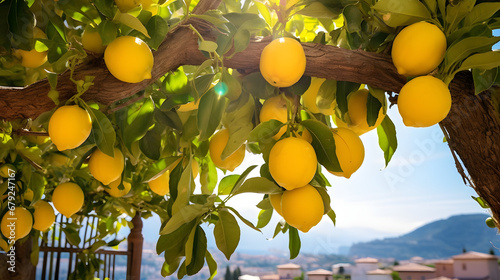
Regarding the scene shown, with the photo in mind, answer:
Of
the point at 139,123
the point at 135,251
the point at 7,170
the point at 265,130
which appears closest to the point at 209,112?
the point at 265,130

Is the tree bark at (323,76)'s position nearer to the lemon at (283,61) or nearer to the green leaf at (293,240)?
the lemon at (283,61)

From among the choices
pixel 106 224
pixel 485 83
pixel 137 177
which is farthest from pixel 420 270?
pixel 485 83

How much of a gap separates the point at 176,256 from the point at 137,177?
60 centimetres

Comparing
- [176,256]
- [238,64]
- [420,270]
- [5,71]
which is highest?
[5,71]

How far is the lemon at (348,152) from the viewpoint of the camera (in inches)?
21.4

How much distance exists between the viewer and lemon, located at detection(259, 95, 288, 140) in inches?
22.0

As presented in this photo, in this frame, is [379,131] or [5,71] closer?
[379,131]

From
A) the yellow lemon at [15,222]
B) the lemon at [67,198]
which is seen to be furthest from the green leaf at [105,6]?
the yellow lemon at [15,222]

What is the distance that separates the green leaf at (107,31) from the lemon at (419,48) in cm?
37

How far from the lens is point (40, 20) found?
76 cm

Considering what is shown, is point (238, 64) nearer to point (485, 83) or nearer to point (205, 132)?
point (205, 132)

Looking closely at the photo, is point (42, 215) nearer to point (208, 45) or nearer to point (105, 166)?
point (105, 166)

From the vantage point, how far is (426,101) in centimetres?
47

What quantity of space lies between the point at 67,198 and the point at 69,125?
487 millimetres
